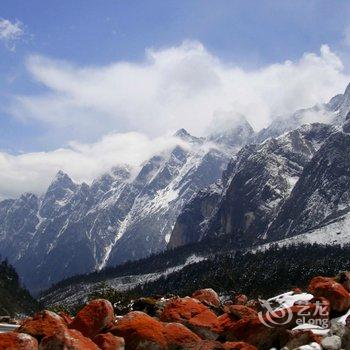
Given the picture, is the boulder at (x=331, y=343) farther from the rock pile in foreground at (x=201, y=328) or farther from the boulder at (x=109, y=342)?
the boulder at (x=109, y=342)

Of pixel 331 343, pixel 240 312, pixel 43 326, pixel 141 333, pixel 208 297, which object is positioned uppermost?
pixel 43 326

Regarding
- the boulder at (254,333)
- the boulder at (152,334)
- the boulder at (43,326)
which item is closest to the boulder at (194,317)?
the boulder at (254,333)

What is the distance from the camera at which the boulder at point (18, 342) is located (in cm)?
2805

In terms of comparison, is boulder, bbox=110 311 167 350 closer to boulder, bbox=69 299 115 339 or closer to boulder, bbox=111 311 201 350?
boulder, bbox=111 311 201 350

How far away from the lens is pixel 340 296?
38.8 metres

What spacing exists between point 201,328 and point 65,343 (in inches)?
418

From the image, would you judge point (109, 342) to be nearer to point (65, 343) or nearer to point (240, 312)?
point (65, 343)

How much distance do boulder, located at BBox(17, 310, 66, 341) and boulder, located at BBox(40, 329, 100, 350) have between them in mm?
779

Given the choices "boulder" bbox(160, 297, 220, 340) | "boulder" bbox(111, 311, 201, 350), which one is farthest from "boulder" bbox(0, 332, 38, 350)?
"boulder" bbox(160, 297, 220, 340)

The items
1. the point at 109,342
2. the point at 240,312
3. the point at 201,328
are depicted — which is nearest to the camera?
the point at 109,342

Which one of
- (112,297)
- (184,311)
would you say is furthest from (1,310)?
(184,311)

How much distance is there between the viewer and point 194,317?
38281mm

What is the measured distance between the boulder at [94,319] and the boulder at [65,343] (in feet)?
18.9

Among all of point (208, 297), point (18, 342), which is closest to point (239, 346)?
point (18, 342)
